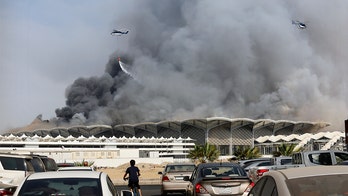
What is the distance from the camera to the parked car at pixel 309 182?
242 inches

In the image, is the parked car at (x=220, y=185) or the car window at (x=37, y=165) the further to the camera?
the car window at (x=37, y=165)

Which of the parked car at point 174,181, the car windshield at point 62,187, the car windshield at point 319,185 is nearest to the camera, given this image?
the car windshield at point 319,185

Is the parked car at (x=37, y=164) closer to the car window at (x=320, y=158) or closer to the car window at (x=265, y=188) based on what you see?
the car window at (x=320, y=158)

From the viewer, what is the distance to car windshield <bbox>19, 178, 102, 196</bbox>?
801 centimetres

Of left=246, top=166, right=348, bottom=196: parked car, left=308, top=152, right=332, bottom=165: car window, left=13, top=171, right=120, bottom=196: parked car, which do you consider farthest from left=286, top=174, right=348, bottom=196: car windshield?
left=308, top=152, right=332, bottom=165: car window

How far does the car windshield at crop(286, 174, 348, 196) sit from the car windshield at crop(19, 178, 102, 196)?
2.97m

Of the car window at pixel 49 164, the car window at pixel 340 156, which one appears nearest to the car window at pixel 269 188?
the car window at pixel 49 164

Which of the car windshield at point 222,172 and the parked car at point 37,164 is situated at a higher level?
the parked car at point 37,164

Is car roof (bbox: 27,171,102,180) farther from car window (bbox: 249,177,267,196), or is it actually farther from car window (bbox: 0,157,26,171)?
car window (bbox: 0,157,26,171)

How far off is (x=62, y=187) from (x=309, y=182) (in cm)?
380

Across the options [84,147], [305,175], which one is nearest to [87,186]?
[305,175]

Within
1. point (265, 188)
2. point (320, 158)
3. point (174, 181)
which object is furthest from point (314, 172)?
point (174, 181)

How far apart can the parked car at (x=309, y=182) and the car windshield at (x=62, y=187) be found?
262 cm

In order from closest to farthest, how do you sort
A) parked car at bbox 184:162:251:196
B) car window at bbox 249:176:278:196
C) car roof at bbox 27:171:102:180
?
car window at bbox 249:176:278:196 < car roof at bbox 27:171:102:180 < parked car at bbox 184:162:251:196
